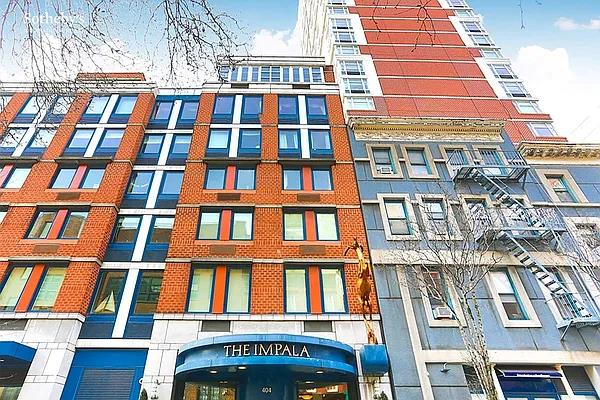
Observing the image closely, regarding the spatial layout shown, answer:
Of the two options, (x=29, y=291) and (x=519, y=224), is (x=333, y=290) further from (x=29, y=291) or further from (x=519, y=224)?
(x=29, y=291)

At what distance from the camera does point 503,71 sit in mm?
24547

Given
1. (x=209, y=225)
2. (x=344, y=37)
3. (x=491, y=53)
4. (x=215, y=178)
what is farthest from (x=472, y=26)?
(x=209, y=225)

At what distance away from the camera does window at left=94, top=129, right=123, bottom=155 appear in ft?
63.6

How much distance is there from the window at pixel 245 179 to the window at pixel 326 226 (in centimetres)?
389

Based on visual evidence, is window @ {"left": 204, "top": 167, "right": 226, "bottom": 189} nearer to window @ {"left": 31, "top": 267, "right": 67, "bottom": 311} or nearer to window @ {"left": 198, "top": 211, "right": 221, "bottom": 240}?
window @ {"left": 198, "top": 211, "right": 221, "bottom": 240}

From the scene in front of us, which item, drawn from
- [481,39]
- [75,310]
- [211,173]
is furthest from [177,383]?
[481,39]

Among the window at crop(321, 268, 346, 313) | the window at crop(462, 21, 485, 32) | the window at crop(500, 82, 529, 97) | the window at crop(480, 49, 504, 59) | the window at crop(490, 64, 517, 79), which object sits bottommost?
the window at crop(321, 268, 346, 313)

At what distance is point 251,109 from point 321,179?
703 cm

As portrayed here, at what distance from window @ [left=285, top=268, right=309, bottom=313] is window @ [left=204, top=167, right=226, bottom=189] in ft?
19.4

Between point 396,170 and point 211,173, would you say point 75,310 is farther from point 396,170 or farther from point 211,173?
point 396,170

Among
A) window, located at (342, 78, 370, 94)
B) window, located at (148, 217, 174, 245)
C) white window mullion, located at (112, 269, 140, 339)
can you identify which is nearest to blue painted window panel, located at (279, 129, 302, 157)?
window, located at (342, 78, 370, 94)

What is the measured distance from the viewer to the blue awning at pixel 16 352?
11742 millimetres

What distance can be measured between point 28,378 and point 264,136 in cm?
1461

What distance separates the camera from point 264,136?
20.1 metres
